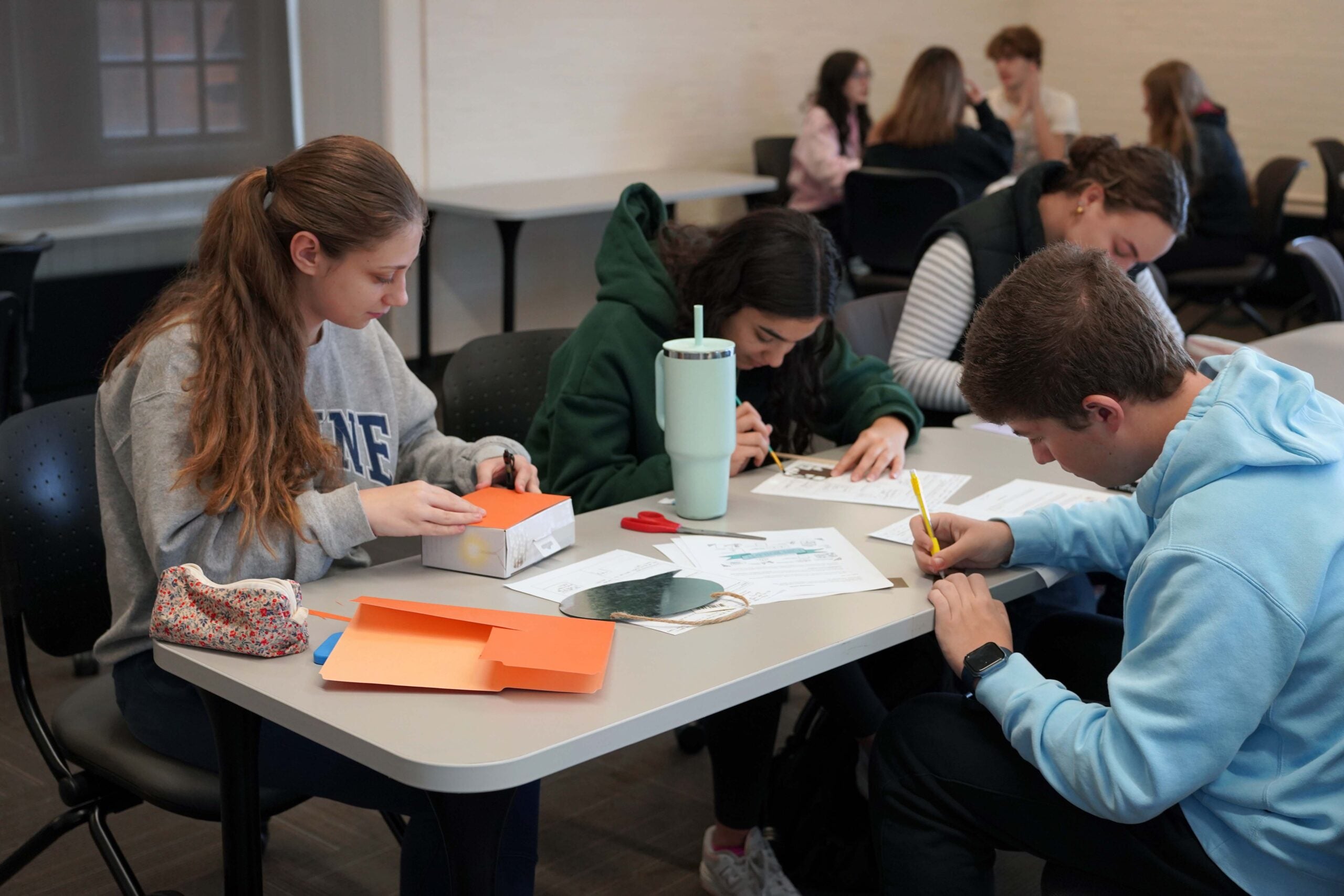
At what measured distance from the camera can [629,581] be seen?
1503 millimetres

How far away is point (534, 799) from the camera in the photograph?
4.78 ft

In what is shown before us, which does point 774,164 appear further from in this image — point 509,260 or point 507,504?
point 507,504

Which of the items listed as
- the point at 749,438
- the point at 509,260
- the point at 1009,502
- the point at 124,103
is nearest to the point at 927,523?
the point at 1009,502

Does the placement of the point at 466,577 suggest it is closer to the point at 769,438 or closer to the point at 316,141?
the point at 316,141

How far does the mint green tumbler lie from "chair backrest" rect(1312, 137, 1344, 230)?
16.8 ft

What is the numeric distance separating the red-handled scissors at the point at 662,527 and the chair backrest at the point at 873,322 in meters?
0.95

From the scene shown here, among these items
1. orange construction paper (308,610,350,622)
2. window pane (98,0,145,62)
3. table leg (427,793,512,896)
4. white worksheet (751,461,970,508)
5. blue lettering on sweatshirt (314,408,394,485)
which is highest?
window pane (98,0,145,62)

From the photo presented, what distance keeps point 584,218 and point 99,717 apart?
4.44 m

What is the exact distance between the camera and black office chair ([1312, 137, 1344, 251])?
5832 mm

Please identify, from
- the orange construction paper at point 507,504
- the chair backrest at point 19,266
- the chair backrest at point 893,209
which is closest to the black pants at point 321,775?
the orange construction paper at point 507,504

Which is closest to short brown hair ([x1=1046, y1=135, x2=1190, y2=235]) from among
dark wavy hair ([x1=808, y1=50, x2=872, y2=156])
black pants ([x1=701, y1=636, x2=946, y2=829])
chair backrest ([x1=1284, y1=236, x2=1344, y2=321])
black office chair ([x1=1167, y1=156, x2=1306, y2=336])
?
black pants ([x1=701, y1=636, x2=946, y2=829])

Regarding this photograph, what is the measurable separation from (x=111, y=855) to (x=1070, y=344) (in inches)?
51.0

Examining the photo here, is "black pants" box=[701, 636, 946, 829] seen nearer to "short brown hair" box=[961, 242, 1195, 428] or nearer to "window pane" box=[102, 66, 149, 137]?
"short brown hair" box=[961, 242, 1195, 428]

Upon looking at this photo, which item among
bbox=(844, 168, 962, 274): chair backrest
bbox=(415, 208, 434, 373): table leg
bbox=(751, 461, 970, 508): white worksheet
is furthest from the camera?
bbox=(415, 208, 434, 373): table leg
